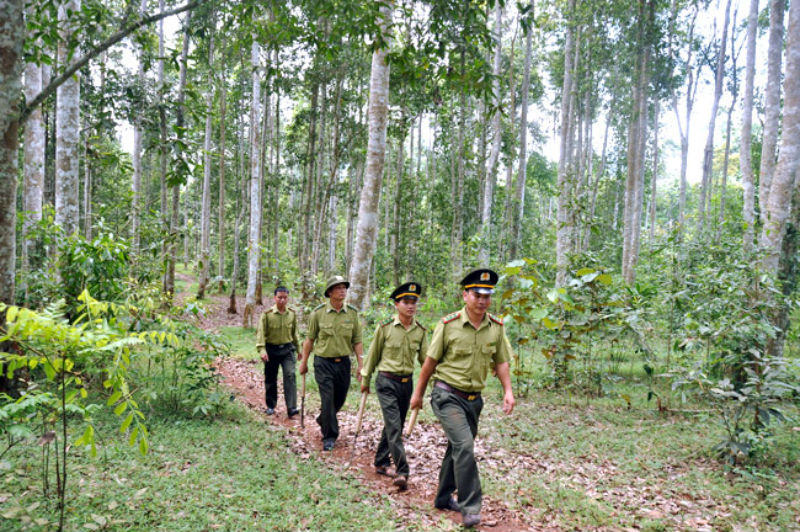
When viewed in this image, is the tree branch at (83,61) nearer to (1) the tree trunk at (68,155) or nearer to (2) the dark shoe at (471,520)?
(1) the tree trunk at (68,155)

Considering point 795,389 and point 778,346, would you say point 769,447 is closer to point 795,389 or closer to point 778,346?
point 795,389

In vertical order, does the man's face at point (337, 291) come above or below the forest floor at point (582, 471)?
above

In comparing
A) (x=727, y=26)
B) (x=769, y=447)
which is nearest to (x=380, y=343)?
(x=769, y=447)

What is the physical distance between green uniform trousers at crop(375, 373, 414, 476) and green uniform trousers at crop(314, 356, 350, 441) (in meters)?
0.87

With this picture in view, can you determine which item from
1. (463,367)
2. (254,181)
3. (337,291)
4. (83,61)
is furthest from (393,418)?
(254,181)

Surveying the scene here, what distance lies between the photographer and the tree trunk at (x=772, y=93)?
913cm

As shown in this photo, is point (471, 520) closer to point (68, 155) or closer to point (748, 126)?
point (68, 155)

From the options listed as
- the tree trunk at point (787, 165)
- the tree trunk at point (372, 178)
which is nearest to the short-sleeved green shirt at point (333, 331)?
the tree trunk at point (372, 178)

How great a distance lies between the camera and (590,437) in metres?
6.00

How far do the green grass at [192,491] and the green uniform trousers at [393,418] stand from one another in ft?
1.39

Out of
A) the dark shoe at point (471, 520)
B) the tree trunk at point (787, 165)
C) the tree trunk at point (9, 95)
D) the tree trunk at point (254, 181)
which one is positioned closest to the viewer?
the tree trunk at point (9, 95)

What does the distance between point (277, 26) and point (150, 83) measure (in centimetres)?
797

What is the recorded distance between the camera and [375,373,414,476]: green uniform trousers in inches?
176

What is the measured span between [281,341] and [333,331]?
51.7 inches
